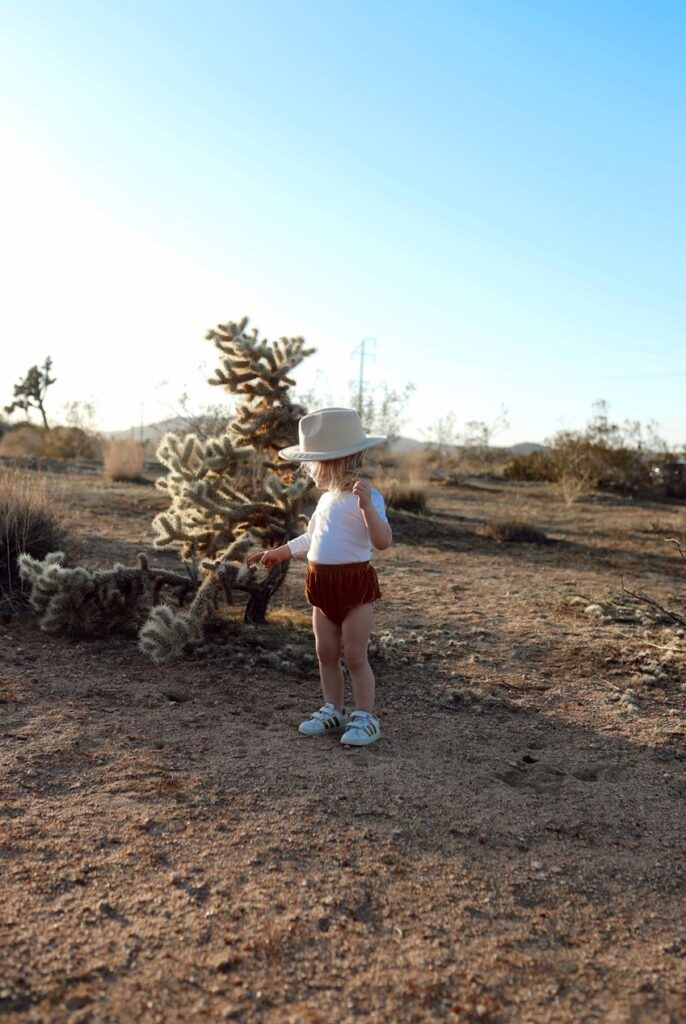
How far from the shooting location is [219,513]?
217 inches

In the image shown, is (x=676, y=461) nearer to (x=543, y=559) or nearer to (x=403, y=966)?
(x=543, y=559)

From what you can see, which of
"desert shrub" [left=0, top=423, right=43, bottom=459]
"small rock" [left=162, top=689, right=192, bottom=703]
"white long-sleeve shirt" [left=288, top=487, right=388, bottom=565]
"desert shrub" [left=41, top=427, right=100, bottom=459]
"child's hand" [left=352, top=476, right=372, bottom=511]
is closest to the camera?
"child's hand" [left=352, top=476, right=372, bottom=511]

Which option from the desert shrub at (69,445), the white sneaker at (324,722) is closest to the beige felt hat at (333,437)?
the white sneaker at (324,722)

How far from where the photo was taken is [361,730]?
Answer: 3.88 meters

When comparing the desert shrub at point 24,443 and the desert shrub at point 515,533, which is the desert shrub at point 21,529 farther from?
the desert shrub at point 24,443

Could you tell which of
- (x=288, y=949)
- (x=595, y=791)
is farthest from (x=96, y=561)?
(x=288, y=949)

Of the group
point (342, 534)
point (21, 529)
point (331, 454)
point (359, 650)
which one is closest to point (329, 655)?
point (359, 650)

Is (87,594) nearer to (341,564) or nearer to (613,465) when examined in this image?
(341,564)

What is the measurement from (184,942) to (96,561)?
5.03 metres

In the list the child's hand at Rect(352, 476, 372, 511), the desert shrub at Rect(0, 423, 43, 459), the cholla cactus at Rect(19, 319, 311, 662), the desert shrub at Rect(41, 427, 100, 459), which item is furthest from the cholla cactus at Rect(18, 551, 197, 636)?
the desert shrub at Rect(0, 423, 43, 459)

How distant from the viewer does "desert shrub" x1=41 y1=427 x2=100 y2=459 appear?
24.9 m

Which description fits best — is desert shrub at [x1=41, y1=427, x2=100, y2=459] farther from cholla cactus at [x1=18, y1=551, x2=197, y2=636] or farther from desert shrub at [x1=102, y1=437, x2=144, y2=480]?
cholla cactus at [x1=18, y1=551, x2=197, y2=636]

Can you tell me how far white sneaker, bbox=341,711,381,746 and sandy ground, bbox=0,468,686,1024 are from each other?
0.14 m

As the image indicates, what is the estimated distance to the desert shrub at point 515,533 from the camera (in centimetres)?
1074
